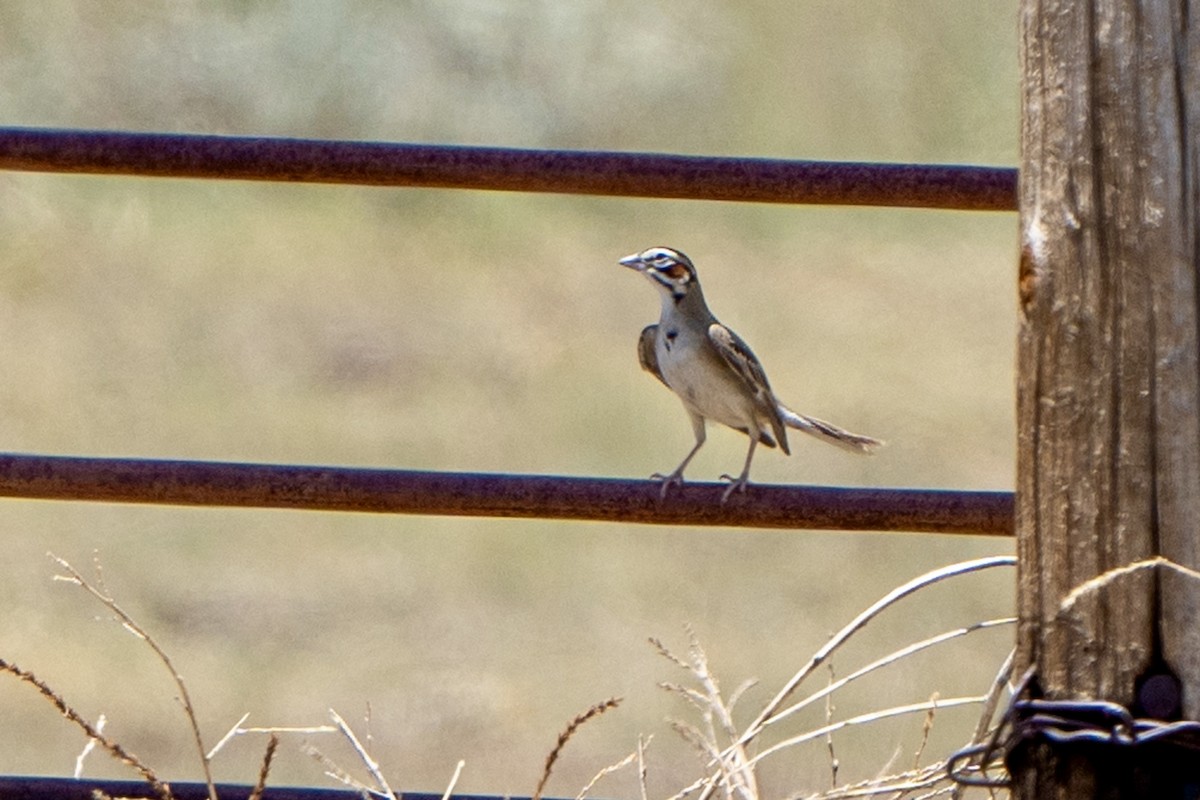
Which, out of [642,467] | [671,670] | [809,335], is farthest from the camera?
[809,335]

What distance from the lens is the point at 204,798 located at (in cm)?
267

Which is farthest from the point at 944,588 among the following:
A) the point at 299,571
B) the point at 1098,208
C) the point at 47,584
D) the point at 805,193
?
the point at 1098,208

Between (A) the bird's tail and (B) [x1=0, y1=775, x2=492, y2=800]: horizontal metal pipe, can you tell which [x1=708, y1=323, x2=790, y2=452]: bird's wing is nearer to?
(A) the bird's tail

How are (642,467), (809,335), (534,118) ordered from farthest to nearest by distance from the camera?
1. (534,118)
2. (809,335)
3. (642,467)

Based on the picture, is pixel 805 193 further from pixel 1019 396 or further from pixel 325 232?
pixel 325 232

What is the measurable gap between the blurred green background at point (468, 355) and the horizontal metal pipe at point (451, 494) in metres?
7.62

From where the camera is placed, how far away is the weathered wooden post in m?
1.85

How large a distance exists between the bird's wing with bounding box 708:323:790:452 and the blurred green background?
17.6ft

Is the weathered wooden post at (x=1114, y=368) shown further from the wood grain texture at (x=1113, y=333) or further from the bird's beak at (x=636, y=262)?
the bird's beak at (x=636, y=262)

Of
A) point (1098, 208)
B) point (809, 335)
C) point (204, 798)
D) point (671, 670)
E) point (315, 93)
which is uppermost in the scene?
point (315, 93)

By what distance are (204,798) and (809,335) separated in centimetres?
1497

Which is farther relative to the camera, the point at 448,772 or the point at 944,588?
the point at 944,588

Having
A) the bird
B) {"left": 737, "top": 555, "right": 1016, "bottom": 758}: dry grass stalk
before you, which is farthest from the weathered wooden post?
the bird

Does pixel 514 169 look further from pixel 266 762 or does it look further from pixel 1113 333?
pixel 1113 333
